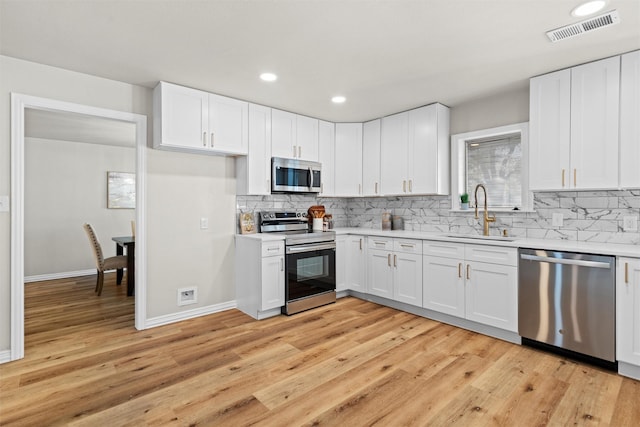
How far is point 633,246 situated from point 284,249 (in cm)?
305

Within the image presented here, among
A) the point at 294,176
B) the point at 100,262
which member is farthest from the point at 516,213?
the point at 100,262

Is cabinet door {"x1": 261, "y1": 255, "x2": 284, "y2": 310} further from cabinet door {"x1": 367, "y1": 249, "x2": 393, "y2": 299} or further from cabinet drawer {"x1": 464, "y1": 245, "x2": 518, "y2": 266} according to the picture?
cabinet drawer {"x1": 464, "y1": 245, "x2": 518, "y2": 266}

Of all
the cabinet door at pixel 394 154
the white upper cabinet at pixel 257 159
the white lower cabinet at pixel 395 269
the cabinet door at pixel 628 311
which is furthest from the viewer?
the cabinet door at pixel 394 154

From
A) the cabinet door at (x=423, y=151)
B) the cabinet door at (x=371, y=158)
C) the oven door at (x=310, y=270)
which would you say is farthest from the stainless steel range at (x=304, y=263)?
the cabinet door at (x=423, y=151)

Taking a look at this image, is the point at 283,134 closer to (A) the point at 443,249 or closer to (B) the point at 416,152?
(B) the point at 416,152

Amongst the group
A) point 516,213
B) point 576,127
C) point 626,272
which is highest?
point 576,127

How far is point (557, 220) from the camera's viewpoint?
3191 mm

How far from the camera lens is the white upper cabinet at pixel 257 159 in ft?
12.5

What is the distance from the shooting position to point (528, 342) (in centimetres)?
291

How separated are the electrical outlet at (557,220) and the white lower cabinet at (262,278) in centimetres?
267

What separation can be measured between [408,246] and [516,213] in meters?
1.13

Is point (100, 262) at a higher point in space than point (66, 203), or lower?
lower

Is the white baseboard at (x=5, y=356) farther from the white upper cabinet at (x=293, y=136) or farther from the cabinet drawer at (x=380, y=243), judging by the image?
the cabinet drawer at (x=380, y=243)

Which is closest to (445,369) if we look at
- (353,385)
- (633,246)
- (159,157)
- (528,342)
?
(353,385)
